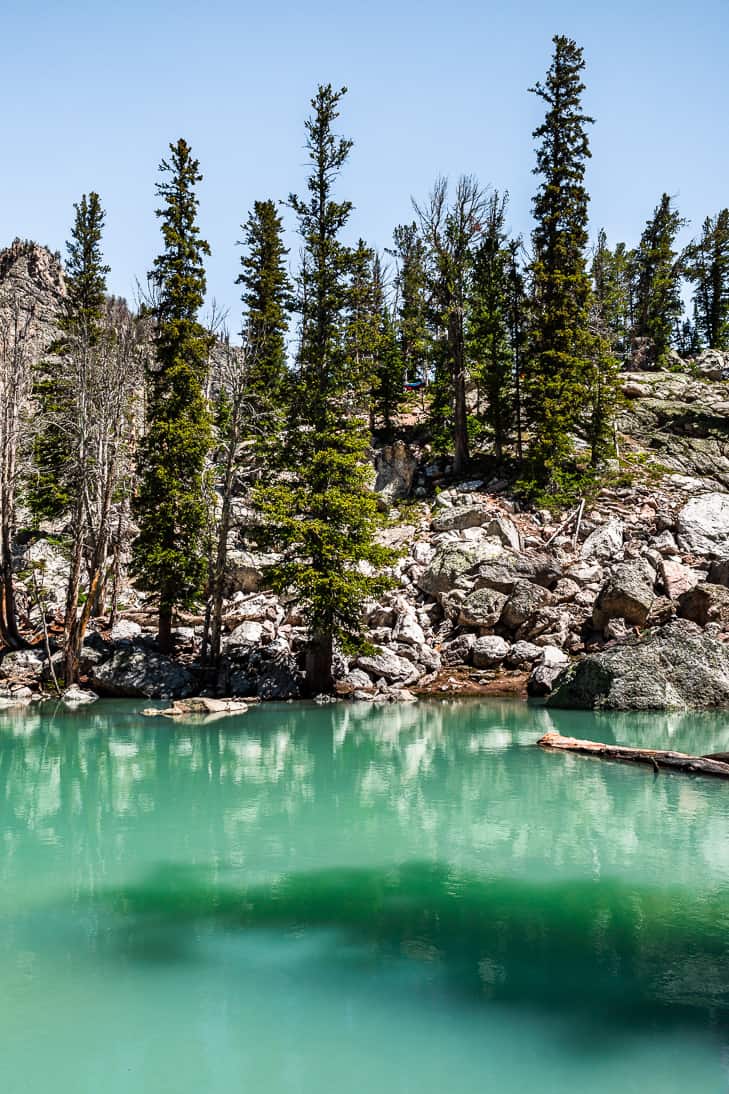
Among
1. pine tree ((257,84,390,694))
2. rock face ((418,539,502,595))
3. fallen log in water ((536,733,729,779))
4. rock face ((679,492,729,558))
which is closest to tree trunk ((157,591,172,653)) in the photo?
pine tree ((257,84,390,694))

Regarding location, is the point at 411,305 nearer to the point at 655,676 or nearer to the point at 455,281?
the point at 455,281

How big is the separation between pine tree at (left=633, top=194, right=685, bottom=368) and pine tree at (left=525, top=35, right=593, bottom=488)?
881 inches

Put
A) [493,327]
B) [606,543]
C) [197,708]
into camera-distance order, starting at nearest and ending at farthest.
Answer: [197,708], [606,543], [493,327]

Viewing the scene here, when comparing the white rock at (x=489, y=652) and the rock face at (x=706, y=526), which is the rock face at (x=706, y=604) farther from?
the white rock at (x=489, y=652)

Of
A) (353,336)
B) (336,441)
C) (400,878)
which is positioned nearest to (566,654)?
(336,441)

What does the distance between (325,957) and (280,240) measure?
41.2 metres

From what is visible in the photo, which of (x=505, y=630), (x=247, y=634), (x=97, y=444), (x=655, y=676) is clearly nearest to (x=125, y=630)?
(x=247, y=634)

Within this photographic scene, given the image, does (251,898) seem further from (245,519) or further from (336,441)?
(245,519)

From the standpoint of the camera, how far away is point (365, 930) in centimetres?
755

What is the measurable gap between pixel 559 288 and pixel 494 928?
3413cm

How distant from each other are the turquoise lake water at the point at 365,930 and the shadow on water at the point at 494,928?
0.03 meters

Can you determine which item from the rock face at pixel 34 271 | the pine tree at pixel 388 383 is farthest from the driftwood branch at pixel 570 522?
the rock face at pixel 34 271

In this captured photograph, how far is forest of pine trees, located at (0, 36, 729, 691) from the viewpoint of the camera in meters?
25.5

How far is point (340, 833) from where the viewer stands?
1118cm
